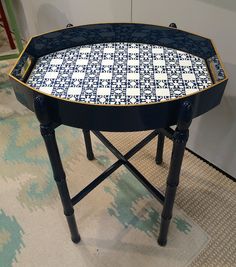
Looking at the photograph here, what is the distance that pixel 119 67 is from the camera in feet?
2.38

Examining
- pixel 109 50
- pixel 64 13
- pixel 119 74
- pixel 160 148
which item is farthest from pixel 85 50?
pixel 64 13

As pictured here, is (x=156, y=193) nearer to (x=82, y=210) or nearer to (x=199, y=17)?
(x=82, y=210)

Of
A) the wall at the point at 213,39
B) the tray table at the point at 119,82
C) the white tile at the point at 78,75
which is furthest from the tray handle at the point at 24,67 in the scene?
the wall at the point at 213,39

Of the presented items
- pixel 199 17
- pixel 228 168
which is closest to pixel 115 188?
pixel 228 168

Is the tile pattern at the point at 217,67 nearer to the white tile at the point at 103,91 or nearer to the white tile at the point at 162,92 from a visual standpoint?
the white tile at the point at 162,92

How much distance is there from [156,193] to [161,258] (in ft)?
0.71

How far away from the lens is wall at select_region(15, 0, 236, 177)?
86cm

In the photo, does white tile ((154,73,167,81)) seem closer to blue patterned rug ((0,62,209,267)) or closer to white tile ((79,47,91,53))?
white tile ((79,47,91,53))

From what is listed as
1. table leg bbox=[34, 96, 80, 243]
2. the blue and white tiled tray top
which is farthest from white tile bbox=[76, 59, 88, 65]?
table leg bbox=[34, 96, 80, 243]

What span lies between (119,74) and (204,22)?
40cm

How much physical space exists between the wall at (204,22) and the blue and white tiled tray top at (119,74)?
0.20 meters

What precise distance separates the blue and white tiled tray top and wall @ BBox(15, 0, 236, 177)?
195 mm

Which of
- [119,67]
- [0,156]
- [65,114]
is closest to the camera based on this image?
[65,114]

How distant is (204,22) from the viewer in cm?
90
